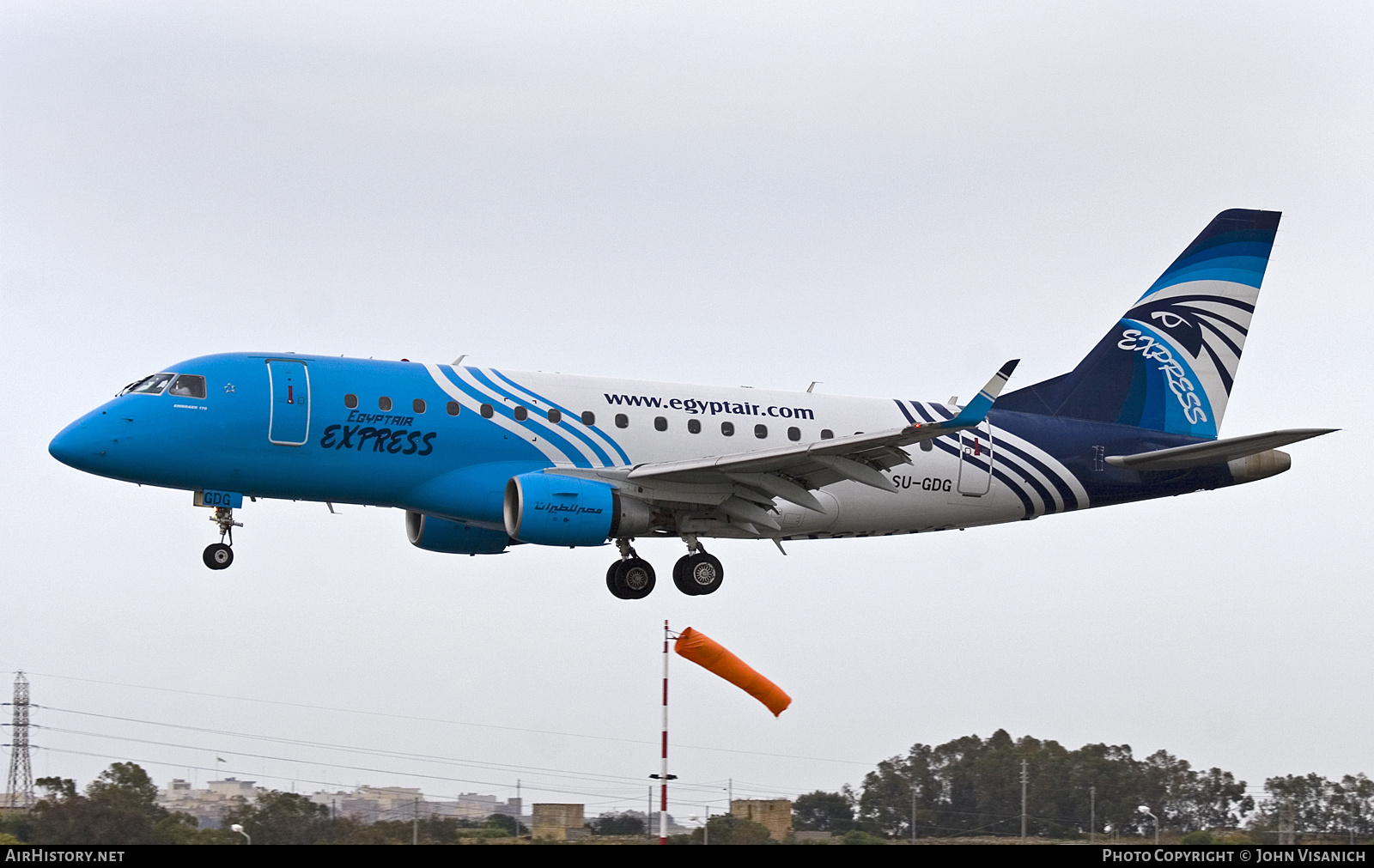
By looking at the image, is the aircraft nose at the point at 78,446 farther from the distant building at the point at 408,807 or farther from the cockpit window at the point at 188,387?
the distant building at the point at 408,807

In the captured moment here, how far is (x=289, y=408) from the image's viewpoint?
121 ft

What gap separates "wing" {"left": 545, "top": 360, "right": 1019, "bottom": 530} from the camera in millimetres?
36938

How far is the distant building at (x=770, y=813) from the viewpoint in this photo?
32938 millimetres

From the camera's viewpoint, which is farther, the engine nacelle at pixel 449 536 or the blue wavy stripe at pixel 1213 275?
the blue wavy stripe at pixel 1213 275

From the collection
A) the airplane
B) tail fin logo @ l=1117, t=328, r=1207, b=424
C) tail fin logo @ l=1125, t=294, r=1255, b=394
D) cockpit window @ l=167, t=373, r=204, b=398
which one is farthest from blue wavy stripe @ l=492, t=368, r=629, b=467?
tail fin logo @ l=1125, t=294, r=1255, b=394

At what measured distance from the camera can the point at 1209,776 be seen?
37.5m

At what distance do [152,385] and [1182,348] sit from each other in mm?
26082

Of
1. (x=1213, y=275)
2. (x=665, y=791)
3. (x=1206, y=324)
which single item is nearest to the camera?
(x=665, y=791)

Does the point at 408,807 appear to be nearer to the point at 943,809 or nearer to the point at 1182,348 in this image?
the point at 943,809

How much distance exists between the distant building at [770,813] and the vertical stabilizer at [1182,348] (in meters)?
14.8

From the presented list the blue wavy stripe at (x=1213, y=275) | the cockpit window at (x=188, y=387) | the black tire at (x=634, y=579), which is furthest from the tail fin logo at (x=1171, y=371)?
the cockpit window at (x=188, y=387)

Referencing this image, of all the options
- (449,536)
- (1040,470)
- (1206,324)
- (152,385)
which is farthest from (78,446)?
(1206,324)
